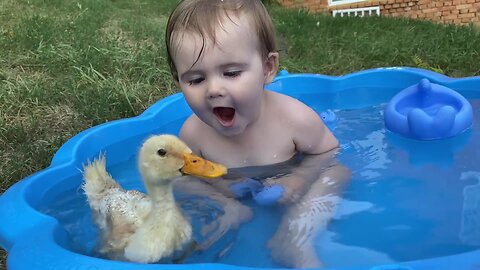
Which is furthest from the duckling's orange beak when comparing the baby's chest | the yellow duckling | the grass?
the grass

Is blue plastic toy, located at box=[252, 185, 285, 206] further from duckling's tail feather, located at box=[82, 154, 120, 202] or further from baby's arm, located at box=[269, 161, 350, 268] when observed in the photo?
duckling's tail feather, located at box=[82, 154, 120, 202]

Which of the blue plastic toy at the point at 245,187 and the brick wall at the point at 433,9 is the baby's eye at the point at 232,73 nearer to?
the blue plastic toy at the point at 245,187

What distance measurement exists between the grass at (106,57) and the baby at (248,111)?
72cm

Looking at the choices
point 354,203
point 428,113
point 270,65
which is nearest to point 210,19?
point 270,65

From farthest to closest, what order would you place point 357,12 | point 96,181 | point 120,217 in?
point 357,12 < point 96,181 < point 120,217

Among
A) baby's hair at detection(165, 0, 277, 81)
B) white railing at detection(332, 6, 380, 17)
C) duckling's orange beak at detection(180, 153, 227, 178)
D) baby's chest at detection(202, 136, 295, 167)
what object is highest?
baby's hair at detection(165, 0, 277, 81)

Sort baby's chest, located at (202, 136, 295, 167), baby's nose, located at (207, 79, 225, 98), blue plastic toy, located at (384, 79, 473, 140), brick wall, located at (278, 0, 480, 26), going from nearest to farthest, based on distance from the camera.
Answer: baby's nose, located at (207, 79, 225, 98), baby's chest, located at (202, 136, 295, 167), blue plastic toy, located at (384, 79, 473, 140), brick wall, located at (278, 0, 480, 26)

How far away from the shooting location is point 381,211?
1.69 m

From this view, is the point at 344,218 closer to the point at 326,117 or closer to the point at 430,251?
the point at 430,251

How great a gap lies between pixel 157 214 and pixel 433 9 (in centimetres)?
337

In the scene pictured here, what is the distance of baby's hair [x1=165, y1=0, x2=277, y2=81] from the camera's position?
1.60 m

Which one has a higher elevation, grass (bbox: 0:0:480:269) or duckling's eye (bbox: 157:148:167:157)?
duckling's eye (bbox: 157:148:167:157)

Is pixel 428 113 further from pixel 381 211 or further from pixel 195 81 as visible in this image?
pixel 195 81

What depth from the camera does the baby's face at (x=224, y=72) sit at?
1.59m
